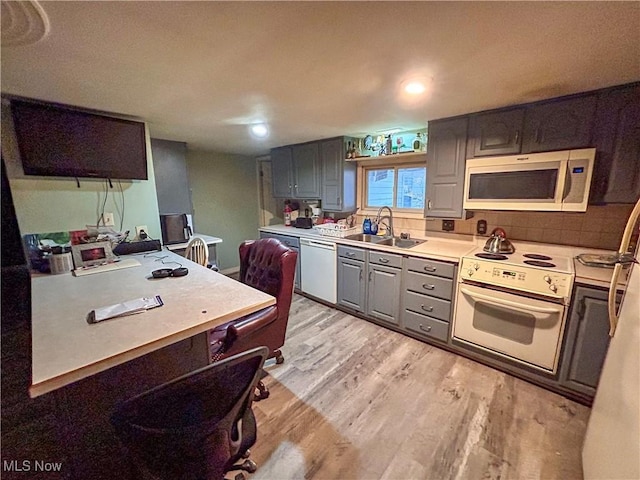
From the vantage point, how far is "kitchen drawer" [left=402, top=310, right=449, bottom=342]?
235 centimetres

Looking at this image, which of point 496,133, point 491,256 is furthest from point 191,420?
point 496,133

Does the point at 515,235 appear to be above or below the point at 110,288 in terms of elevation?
above

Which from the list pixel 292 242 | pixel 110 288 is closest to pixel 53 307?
pixel 110 288

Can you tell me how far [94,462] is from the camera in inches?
44.6

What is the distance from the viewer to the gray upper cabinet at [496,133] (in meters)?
2.00

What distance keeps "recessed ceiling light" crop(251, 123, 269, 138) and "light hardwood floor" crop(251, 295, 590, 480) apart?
7.11ft

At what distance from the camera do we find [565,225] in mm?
2176

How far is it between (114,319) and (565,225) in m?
3.13

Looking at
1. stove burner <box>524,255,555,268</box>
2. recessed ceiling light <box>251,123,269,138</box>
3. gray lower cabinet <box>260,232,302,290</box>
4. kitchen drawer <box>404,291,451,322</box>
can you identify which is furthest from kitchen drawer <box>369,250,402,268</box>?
recessed ceiling light <box>251,123,269,138</box>

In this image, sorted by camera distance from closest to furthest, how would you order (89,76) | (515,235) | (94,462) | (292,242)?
(94,462), (89,76), (515,235), (292,242)

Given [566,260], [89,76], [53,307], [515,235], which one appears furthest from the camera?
[515,235]

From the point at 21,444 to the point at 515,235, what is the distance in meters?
3.16

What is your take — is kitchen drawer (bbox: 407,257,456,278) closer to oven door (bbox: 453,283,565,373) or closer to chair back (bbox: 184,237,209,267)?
oven door (bbox: 453,283,565,373)

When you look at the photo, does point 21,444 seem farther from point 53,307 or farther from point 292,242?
point 292,242
